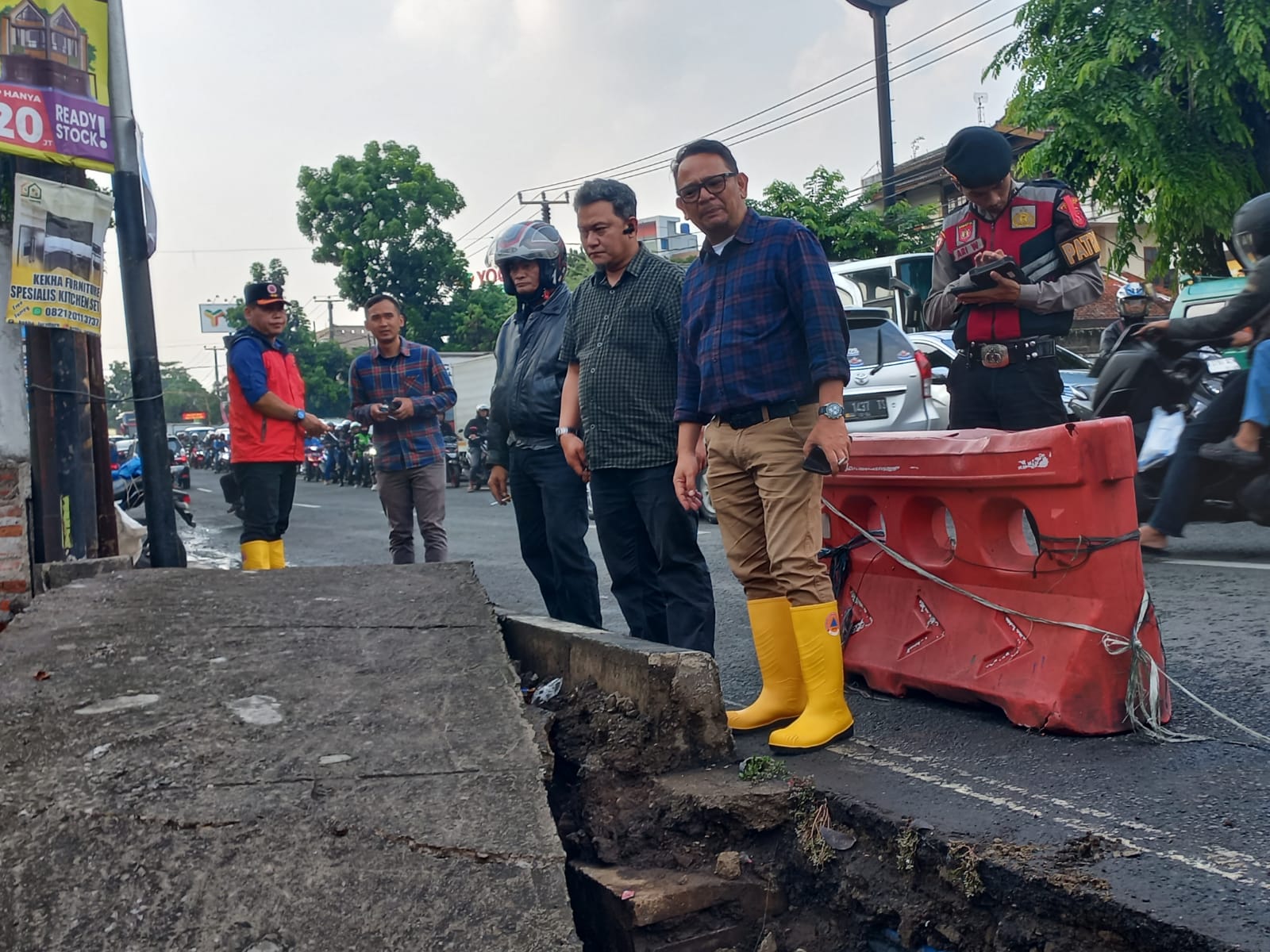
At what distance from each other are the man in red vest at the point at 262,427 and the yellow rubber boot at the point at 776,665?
348cm

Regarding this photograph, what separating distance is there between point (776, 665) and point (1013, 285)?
152 cm

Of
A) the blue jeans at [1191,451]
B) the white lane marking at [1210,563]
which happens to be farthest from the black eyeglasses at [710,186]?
the white lane marking at [1210,563]

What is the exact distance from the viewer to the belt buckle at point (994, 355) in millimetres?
4109

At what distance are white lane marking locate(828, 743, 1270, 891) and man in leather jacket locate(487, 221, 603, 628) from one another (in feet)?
5.35

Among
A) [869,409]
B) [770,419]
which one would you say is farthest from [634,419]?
[869,409]

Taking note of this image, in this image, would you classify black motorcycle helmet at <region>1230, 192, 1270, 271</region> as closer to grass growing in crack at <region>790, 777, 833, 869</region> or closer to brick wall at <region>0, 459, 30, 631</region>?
grass growing in crack at <region>790, 777, 833, 869</region>

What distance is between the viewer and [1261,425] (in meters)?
6.20

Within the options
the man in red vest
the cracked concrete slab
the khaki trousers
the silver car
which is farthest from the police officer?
the silver car

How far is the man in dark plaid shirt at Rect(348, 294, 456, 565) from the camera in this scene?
21.5 ft

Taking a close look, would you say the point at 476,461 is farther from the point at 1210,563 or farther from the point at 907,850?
the point at 907,850

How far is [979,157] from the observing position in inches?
159

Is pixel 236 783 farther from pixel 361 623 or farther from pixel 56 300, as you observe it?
pixel 56 300

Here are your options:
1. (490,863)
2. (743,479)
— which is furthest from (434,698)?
(743,479)

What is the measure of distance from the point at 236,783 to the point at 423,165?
45299mm
